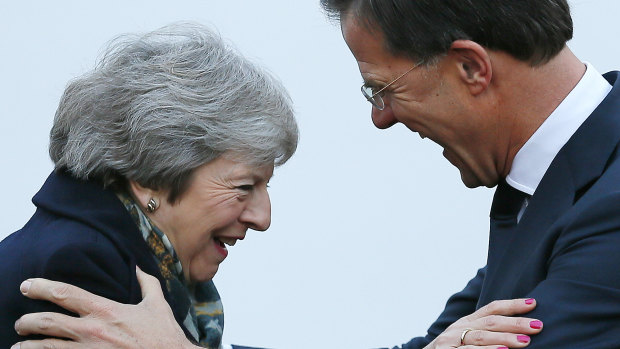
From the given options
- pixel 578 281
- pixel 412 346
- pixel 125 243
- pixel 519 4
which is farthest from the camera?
pixel 412 346

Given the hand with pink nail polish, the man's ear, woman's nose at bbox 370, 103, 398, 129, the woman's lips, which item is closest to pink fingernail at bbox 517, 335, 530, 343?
the hand with pink nail polish

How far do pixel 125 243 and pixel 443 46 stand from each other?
33.8 inches

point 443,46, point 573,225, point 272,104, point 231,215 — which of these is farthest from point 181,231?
point 573,225

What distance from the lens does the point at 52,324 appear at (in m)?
2.15

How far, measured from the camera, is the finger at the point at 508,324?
195 cm

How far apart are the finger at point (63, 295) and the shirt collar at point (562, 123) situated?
103 cm

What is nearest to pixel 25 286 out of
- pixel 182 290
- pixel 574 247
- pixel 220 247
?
pixel 182 290

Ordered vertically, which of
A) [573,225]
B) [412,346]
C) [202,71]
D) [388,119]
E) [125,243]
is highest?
[202,71]

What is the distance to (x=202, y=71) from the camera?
2434mm

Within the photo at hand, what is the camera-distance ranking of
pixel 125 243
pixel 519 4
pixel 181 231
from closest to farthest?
pixel 519 4, pixel 125 243, pixel 181 231

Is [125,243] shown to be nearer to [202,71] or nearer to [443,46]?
[202,71]

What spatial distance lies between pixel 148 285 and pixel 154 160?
0.30 m

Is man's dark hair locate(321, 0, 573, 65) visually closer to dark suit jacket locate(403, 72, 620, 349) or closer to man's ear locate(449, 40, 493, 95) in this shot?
man's ear locate(449, 40, 493, 95)

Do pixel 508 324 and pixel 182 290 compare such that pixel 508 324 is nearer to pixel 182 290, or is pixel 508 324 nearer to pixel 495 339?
pixel 495 339
